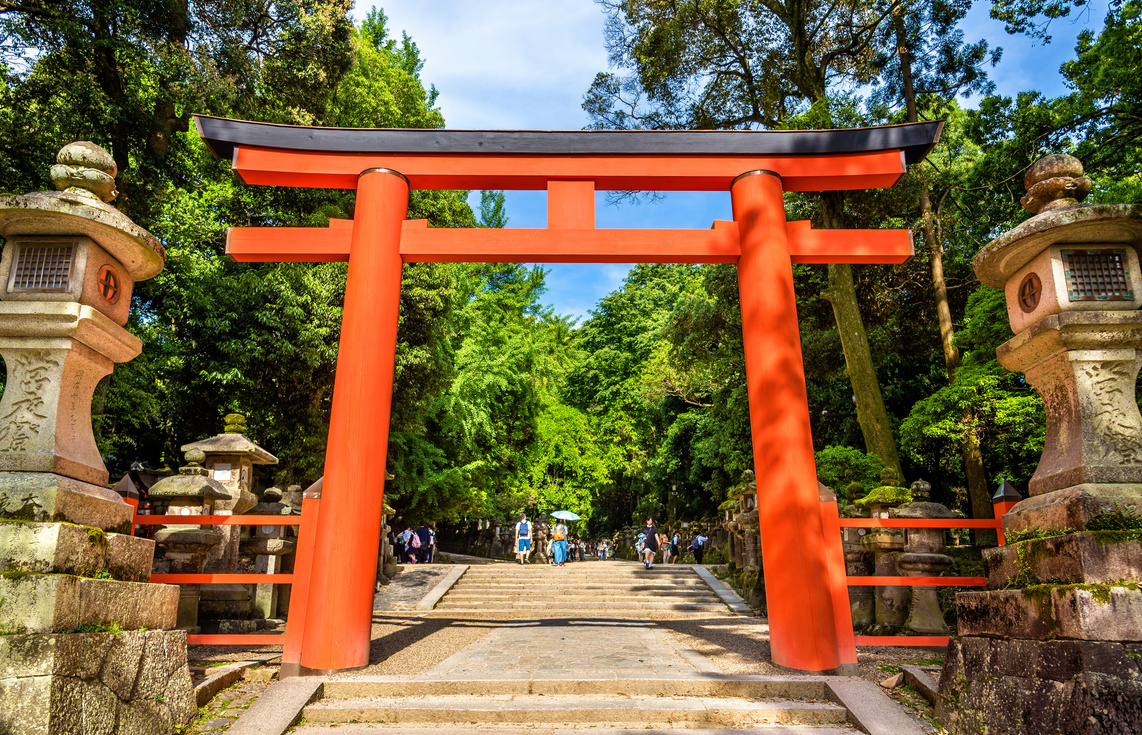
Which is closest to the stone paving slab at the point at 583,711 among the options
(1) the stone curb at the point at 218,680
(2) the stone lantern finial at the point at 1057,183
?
(1) the stone curb at the point at 218,680

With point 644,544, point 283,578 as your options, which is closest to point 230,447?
point 283,578

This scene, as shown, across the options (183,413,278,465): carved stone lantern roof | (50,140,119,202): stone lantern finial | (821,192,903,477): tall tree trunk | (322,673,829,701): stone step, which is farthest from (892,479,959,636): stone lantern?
(183,413,278,465): carved stone lantern roof

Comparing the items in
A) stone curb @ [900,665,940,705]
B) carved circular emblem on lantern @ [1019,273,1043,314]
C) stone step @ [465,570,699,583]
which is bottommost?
stone step @ [465,570,699,583]

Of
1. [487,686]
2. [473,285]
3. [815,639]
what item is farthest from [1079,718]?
[473,285]

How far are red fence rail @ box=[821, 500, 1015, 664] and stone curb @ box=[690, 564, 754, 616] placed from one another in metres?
5.06

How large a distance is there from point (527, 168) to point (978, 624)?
4.70 meters

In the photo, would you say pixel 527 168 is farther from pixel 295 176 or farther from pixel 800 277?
pixel 800 277

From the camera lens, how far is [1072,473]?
3.01 meters

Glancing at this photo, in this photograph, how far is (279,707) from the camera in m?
3.61

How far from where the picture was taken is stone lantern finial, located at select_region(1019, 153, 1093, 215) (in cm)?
338

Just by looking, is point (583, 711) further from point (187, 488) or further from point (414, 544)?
point (414, 544)

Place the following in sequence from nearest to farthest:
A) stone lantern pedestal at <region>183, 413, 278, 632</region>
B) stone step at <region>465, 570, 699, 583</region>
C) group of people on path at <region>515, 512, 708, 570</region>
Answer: stone lantern pedestal at <region>183, 413, 278, 632</region> < stone step at <region>465, 570, 699, 583</region> < group of people on path at <region>515, 512, 708, 570</region>

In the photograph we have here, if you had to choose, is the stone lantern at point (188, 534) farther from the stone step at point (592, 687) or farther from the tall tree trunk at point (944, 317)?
the tall tree trunk at point (944, 317)

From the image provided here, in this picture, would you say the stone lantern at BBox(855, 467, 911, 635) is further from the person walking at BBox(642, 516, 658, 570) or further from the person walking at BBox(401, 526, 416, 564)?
the person walking at BBox(401, 526, 416, 564)
